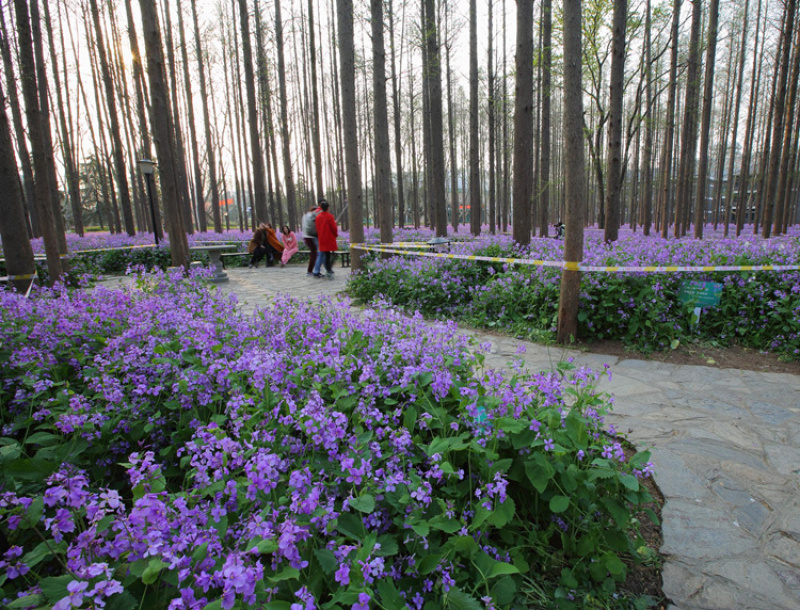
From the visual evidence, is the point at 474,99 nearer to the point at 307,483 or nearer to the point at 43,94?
the point at 43,94

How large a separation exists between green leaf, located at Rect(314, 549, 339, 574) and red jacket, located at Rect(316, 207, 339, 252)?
382 inches

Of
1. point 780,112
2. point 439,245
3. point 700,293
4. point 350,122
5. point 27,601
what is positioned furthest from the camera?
point 780,112

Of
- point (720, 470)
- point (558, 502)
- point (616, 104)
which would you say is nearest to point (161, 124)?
point (616, 104)

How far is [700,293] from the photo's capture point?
5516mm

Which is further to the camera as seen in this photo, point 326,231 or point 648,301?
point 326,231

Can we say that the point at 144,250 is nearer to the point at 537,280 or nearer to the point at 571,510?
the point at 537,280

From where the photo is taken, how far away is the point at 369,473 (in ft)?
5.59

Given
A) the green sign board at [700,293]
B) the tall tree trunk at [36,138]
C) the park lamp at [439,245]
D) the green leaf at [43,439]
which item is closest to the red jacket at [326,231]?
the park lamp at [439,245]

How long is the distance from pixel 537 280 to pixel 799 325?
9.58ft

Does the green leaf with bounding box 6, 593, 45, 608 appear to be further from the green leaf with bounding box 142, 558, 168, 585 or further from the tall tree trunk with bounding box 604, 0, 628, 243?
the tall tree trunk with bounding box 604, 0, 628, 243

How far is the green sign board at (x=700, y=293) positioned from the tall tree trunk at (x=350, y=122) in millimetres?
5724

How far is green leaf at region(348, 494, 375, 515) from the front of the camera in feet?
4.97

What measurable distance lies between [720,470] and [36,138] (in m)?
10.6

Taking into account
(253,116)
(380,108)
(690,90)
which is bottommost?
(380,108)
